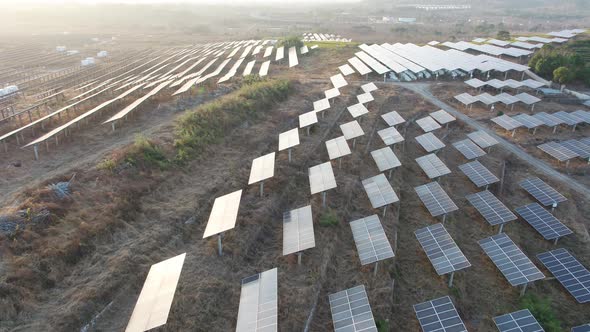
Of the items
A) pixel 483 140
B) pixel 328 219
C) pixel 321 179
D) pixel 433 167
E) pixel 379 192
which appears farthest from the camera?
pixel 483 140

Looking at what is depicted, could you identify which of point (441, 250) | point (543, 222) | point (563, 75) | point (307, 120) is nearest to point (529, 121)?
point (543, 222)

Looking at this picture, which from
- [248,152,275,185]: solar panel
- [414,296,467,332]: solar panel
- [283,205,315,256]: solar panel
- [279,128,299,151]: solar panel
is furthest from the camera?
[279,128,299,151]: solar panel

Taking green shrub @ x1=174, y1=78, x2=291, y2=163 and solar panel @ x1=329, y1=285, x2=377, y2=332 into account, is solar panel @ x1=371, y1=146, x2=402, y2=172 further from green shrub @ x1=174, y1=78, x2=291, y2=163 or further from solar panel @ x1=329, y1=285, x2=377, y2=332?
green shrub @ x1=174, y1=78, x2=291, y2=163

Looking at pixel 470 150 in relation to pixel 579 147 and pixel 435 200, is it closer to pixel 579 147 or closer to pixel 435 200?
pixel 579 147

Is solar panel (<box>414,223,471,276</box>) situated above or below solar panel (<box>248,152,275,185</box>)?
below

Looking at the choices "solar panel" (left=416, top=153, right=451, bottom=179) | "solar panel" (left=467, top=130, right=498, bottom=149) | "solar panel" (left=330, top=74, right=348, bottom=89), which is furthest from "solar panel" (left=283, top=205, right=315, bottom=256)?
"solar panel" (left=330, top=74, right=348, bottom=89)

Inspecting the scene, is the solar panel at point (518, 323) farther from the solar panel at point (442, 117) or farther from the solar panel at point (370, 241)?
the solar panel at point (442, 117)

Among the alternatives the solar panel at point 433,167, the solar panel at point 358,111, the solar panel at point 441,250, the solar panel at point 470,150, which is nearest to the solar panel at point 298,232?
the solar panel at point 441,250
